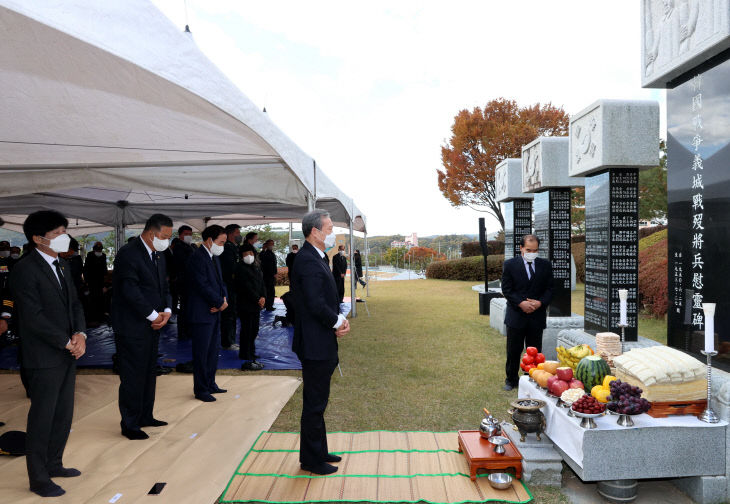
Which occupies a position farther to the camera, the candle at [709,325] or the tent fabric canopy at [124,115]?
the candle at [709,325]

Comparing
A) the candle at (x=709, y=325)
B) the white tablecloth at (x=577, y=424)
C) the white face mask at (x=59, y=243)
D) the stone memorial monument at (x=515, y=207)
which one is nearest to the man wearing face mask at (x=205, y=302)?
the white face mask at (x=59, y=243)

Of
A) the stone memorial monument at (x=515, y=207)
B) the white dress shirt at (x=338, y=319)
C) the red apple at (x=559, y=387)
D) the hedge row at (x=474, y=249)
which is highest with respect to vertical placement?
the stone memorial monument at (x=515, y=207)

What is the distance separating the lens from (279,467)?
3.19 metres

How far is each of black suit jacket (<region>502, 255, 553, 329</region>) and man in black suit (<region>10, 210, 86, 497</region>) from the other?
12.8 ft

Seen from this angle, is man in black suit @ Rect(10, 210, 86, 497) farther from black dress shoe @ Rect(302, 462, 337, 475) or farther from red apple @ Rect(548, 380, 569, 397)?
red apple @ Rect(548, 380, 569, 397)

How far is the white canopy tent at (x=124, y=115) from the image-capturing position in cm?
216

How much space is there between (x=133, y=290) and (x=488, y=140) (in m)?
23.3

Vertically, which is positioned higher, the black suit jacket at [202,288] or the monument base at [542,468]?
the black suit jacket at [202,288]

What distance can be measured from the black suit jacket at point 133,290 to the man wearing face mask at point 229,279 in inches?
95.6

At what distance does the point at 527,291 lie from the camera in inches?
187

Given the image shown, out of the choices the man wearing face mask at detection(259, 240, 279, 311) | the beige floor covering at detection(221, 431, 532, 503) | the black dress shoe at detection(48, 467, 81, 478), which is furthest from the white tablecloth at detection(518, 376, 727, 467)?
the man wearing face mask at detection(259, 240, 279, 311)

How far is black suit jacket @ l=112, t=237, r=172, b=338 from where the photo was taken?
357 cm

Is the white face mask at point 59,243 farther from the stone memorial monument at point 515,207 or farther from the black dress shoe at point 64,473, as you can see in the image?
the stone memorial monument at point 515,207

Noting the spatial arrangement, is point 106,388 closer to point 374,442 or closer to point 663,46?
point 374,442
